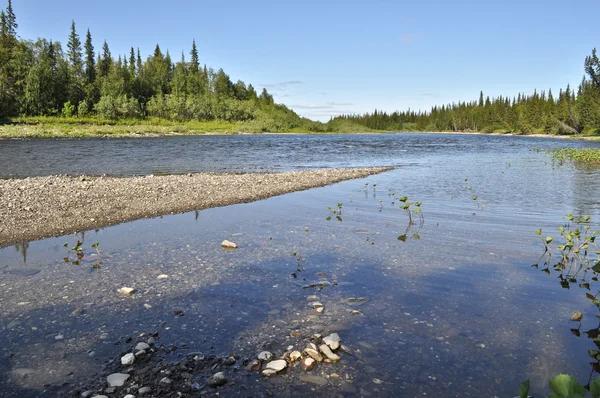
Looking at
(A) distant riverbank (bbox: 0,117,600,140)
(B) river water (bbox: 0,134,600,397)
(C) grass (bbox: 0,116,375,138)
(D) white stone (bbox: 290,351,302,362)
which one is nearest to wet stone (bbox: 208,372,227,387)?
(B) river water (bbox: 0,134,600,397)

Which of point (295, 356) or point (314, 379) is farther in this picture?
point (295, 356)

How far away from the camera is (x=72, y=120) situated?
11394 centimetres

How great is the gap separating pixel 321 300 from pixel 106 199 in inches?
523

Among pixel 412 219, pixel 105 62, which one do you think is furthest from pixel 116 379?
pixel 105 62

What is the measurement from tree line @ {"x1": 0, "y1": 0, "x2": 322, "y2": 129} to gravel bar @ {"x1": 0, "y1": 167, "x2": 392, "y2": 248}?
10580 centimetres

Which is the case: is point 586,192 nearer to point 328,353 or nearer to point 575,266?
point 575,266

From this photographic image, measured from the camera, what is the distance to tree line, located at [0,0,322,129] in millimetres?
114688

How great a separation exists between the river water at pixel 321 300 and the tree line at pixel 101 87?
11660cm

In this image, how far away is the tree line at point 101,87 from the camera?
376 feet

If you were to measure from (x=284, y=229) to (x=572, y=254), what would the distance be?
9114 mm

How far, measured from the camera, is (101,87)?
138875 millimetres

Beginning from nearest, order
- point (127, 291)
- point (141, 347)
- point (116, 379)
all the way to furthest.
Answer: point (116, 379), point (141, 347), point (127, 291)

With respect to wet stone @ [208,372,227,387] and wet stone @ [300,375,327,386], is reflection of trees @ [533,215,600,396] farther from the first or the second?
wet stone @ [208,372,227,387]

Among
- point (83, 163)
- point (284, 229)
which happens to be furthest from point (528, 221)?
point (83, 163)
